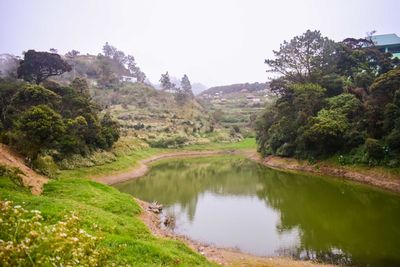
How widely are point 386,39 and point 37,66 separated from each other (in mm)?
72456

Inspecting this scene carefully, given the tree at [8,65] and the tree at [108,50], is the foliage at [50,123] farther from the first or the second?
the tree at [108,50]

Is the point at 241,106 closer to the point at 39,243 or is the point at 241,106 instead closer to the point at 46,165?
the point at 46,165

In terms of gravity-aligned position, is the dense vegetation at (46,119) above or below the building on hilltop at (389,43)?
below

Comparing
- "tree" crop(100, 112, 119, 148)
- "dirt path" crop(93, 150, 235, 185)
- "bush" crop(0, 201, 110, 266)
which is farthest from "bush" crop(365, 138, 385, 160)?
"bush" crop(0, 201, 110, 266)

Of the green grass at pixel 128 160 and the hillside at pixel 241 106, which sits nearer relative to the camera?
the green grass at pixel 128 160

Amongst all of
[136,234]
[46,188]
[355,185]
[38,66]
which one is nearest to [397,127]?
[355,185]

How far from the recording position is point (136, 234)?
17109mm

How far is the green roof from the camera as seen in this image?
72875 millimetres

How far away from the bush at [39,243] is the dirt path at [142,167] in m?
39.0

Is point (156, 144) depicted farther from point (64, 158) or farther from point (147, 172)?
point (64, 158)

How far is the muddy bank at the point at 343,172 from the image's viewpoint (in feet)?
114

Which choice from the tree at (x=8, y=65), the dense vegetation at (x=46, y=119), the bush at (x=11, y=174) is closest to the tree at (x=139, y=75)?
the tree at (x=8, y=65)

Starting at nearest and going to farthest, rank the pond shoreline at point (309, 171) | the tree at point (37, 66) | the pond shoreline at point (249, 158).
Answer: the pond shoreline at point (249, 158) < the pond shoreline at point (309, 171) < the tree at point (37, 66)

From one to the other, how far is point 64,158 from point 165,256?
109 ft
